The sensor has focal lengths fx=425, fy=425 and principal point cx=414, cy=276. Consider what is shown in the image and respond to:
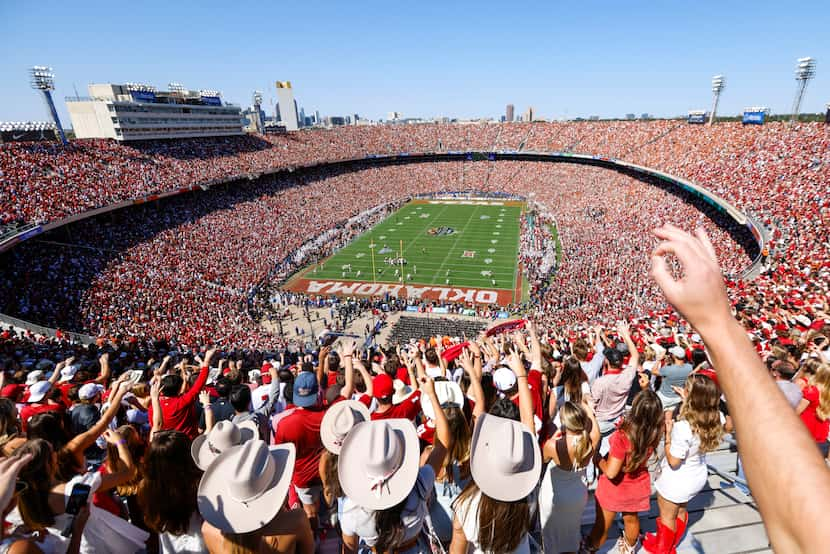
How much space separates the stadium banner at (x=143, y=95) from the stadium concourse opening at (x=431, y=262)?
89.6 ft

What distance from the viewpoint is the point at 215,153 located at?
4912 centimetres

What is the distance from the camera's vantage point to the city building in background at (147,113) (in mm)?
40750

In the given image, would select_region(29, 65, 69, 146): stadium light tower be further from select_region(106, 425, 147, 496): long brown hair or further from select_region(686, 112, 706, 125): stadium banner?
select_region(686, 112, 706, 125): stadium banner

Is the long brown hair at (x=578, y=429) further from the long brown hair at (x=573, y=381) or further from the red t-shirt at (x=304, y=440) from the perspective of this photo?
the red t-shirt at (x=304, y=440)

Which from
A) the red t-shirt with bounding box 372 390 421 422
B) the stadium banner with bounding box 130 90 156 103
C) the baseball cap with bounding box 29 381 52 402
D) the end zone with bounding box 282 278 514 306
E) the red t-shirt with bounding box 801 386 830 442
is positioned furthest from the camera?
the stadium banner with bounding box 130 90 156 103

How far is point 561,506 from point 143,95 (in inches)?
2183

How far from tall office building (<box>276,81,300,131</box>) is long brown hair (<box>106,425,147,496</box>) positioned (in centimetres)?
10477

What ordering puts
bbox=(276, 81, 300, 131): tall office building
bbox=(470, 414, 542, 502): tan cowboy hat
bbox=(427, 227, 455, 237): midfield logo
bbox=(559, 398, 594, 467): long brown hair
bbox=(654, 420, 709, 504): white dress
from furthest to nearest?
1. bbox=(276, 81, 300, 131): tall office building
2. bbox=(427, 227, 455, 237): midfield logo
3. bbox=(654, 420, 709, 504): white dress
4. bbox=(559, 398, 594, 467): long brown hair
5. bbox=(470, 414, 542, 502): tan cowboy hat

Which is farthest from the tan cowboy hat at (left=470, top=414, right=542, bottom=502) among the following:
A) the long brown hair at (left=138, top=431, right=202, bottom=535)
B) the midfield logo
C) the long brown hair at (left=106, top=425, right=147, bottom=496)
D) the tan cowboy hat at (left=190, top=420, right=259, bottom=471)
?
the midfield logo

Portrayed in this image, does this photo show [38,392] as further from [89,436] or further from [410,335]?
[410,335]

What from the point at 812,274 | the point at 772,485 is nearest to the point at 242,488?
the point at 772,485

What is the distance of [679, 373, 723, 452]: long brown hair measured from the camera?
3842 millimetres

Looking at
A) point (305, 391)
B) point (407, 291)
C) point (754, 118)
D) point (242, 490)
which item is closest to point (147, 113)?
point (407, 291)

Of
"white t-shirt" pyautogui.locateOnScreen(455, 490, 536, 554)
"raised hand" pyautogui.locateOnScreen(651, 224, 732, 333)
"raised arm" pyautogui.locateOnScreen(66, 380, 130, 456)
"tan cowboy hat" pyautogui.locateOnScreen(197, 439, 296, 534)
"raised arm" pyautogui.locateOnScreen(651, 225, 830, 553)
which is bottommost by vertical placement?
"white t-shirt" pyautogui.locateOnScreen(455, 490, 536, 554)
